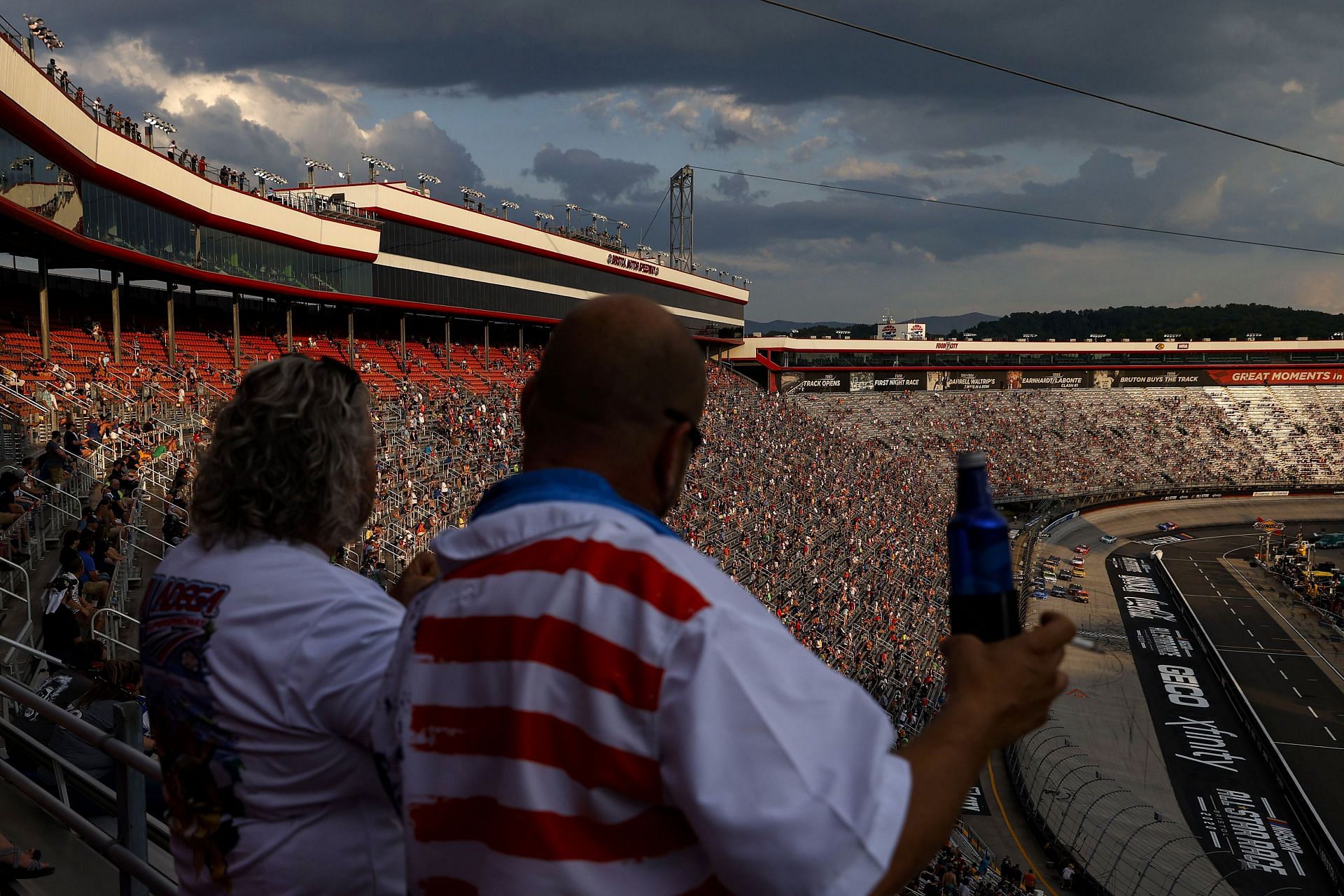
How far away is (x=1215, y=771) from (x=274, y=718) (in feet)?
76.9

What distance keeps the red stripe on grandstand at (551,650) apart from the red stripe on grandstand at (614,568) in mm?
56

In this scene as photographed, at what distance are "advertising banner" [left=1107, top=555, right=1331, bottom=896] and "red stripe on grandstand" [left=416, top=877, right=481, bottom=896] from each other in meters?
18.5

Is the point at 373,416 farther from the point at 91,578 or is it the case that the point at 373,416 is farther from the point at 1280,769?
the point at 1280,769

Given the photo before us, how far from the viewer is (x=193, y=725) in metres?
1.60

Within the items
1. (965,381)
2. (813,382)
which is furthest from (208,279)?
(965,381)

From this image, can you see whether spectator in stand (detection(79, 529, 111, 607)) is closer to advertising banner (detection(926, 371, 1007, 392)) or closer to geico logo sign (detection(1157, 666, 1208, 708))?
geico logo sign (detection(1157, 666, 1208, 708))

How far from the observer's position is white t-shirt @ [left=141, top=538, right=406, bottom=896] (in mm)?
1465

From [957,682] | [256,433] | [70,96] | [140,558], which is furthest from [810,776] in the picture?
[70,96]

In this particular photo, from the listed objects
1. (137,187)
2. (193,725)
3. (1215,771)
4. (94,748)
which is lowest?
(1215,771)

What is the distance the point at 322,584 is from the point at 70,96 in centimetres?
1817

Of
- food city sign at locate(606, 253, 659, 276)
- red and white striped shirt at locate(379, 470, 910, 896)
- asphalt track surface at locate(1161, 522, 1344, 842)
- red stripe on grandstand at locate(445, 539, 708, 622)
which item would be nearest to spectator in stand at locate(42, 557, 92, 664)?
red and white striped shirt at locate(379, 470, 910, 896)

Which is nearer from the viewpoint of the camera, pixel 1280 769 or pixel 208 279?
pixel 1280 769

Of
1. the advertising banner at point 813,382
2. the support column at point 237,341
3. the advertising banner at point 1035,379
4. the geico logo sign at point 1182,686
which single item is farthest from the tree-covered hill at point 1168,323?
the support column at point 237,341

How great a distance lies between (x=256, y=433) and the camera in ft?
5.57
